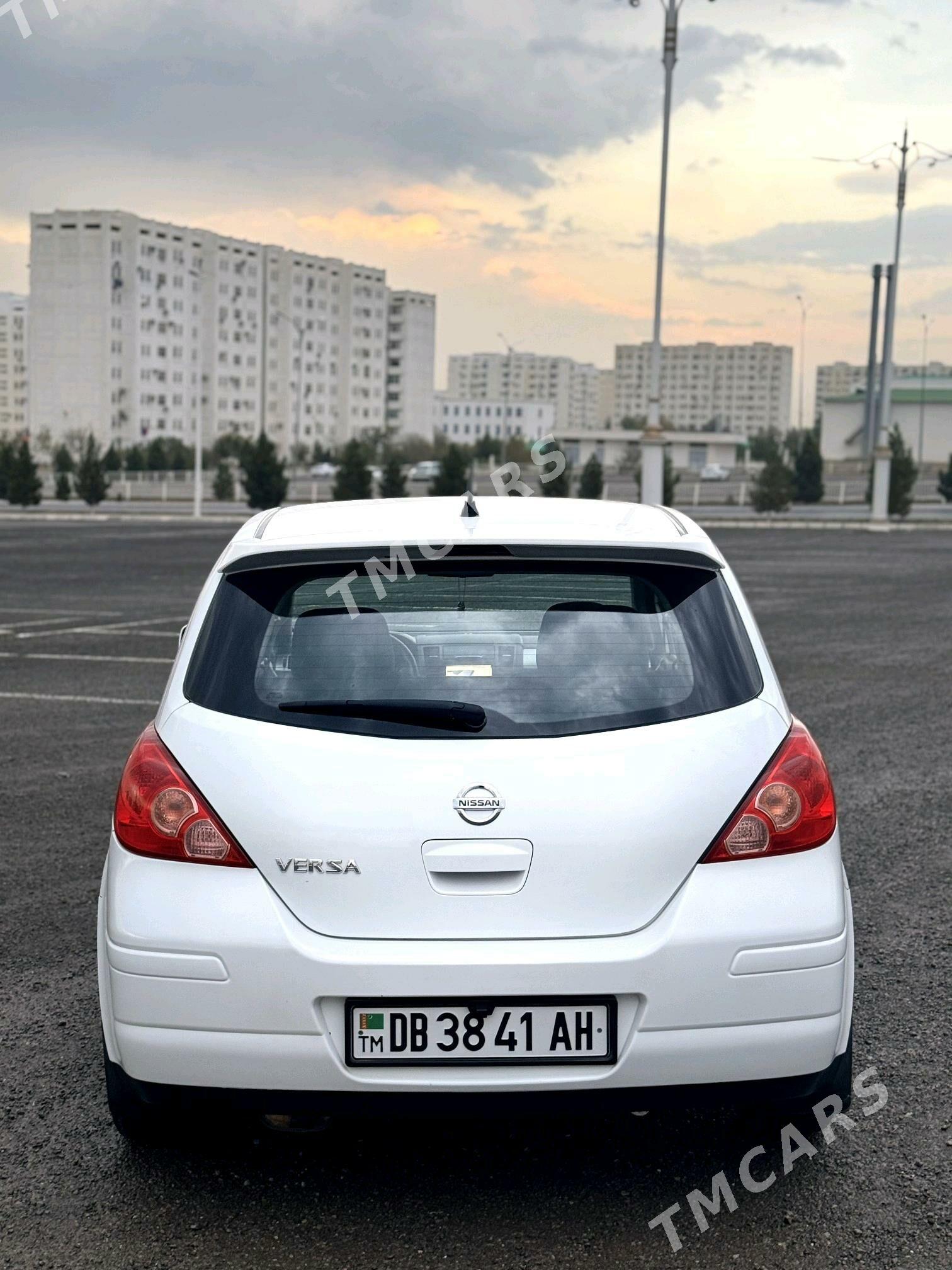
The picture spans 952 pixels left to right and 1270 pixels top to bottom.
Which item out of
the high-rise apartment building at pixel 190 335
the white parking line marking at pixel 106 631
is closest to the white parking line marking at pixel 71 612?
the white parking line marking at pixel 106 631

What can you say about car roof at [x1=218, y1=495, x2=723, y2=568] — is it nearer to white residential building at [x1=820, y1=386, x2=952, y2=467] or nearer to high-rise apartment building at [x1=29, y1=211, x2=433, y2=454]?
white residential building at [x1=820, y1=386, x2=952, y2=467]

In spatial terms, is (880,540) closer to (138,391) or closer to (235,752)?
(235,752)

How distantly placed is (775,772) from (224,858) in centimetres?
118

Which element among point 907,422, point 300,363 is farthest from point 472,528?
point 300,363

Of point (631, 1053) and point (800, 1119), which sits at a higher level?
point (631, 1053)

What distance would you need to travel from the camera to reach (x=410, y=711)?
303 centimetres

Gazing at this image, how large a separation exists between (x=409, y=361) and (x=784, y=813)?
586ft

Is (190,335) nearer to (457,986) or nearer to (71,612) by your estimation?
(71,612)

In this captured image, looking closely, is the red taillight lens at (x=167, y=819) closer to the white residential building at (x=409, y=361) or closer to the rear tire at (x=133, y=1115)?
the rear tire at (x=133, y=1115)

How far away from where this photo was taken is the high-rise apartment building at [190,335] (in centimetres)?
14175

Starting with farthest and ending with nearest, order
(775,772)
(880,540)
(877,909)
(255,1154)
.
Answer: (880,540) < (877,909) < (255,1154) < (775,772)

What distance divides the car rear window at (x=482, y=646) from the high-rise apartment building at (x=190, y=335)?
415 ft

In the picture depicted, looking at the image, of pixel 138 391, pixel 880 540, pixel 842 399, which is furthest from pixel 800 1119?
pixel 138 391

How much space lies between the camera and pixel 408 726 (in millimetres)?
3010
